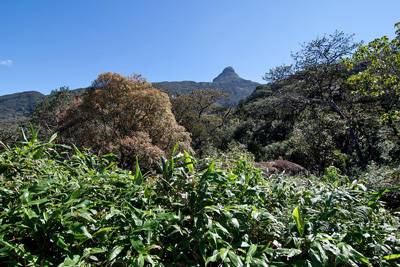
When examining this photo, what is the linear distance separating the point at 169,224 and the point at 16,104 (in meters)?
95.4

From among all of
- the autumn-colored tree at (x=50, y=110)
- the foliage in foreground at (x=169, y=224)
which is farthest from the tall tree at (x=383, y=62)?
the autumn-colored tree at (x=50, y=110)

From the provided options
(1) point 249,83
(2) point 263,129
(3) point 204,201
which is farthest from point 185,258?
(1) point 249,83

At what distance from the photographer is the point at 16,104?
74125 millimetres

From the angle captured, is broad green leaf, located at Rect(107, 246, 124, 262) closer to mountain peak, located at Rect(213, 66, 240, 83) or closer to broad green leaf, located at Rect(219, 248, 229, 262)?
broad green leaf, located at Rect(219, 248, 229, 262)

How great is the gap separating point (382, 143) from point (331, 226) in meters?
11.3

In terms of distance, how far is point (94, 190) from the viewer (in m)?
1.12

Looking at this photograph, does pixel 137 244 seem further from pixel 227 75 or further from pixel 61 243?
pixel 227 75

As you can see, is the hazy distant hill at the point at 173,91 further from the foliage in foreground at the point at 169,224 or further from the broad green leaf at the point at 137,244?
the broad green leaf at the point at 137,244

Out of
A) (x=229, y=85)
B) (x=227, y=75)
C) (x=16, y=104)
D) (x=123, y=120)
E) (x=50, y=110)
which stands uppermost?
(x=227, y=75)

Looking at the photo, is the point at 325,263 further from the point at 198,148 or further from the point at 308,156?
the point at 198,148

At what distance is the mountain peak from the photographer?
17732 centimetres

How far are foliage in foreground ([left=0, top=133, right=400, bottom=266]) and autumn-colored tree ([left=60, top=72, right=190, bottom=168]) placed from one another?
21.7ft

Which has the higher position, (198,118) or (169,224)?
(198,118)

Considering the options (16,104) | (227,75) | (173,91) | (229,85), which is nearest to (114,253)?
(173,91)
